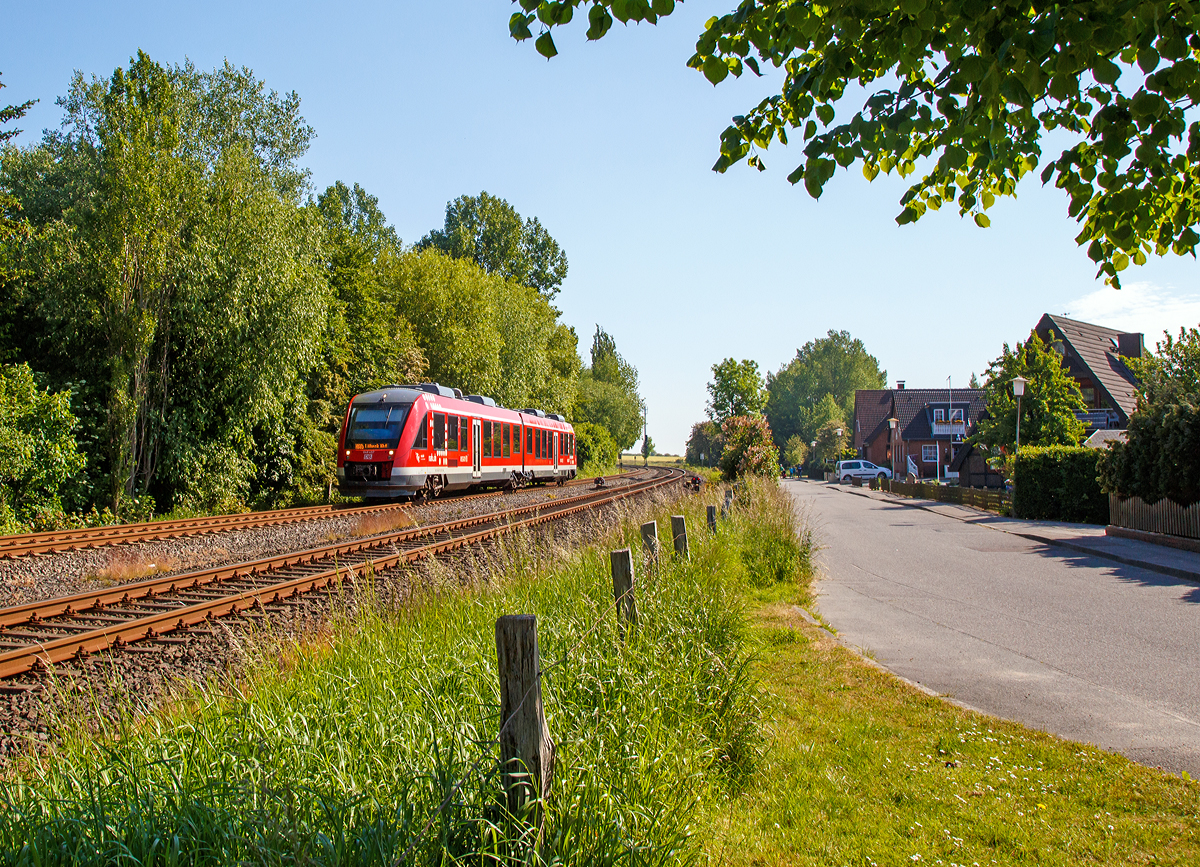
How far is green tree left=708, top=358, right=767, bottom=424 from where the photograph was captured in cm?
3700

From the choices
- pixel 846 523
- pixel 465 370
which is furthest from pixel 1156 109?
pixel 465 370

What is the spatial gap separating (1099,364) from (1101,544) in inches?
1353

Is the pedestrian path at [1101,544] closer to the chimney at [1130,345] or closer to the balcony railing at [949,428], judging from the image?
the chimney at [1130,345]

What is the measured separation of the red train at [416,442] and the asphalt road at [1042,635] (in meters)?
10.8

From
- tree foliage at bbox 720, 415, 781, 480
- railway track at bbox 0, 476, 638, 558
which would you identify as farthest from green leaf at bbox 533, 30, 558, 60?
tree foliage at bbox 720, 415, 781, 480

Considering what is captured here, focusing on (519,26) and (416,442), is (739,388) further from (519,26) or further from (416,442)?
(519,26)

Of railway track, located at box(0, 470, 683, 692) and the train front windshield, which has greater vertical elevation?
the train front windshield

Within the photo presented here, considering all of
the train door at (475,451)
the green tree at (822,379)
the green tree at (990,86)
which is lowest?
the train door at (475,451)

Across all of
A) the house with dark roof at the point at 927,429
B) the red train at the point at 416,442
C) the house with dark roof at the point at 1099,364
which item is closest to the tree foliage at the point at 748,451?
the red train at the point at 416,442

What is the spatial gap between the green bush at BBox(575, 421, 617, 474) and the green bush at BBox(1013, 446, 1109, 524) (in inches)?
1323

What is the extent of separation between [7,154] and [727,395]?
3357 centimetres

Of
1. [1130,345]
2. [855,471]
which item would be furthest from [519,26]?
[855,471]

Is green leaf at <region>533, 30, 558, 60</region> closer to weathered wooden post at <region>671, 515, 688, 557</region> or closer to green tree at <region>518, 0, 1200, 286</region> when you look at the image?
green tree at <region>518, 0, 1200, 286</region>

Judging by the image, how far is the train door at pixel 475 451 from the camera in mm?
24250
